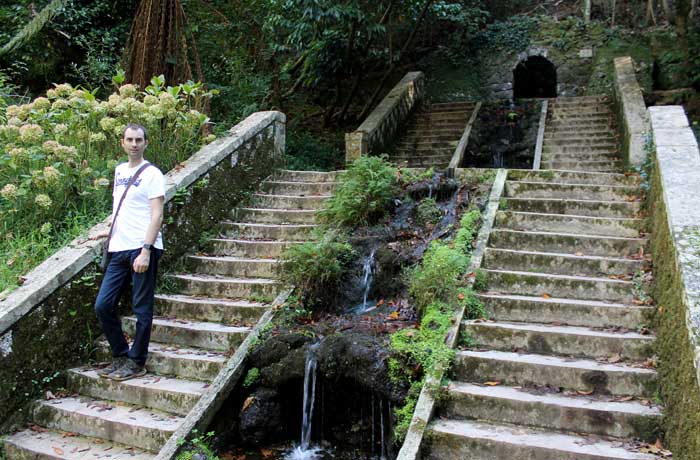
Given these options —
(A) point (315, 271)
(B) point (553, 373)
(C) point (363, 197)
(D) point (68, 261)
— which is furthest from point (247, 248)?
(B) point (553, 373)

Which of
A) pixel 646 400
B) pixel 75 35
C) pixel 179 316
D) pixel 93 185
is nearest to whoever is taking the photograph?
pixel 646 400

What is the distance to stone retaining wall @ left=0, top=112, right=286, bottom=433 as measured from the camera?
5031 mm

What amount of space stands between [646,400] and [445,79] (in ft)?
45.2

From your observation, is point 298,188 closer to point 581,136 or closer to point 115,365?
point 115,365

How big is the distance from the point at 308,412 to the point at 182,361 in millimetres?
1264

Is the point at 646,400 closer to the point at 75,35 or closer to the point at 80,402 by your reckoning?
the point at 80,402

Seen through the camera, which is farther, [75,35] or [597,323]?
[75,35]

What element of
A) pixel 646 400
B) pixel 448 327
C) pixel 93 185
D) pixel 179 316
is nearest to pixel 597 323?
pixel 646 400

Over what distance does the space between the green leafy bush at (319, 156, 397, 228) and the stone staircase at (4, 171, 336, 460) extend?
0.39 meters

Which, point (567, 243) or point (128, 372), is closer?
point (128, 372)

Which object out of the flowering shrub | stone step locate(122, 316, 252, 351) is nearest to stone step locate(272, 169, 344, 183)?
the flowering shrub

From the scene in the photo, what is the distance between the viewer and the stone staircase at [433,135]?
12.4 m

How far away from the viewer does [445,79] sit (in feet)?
55.3

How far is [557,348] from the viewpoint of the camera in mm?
4895
